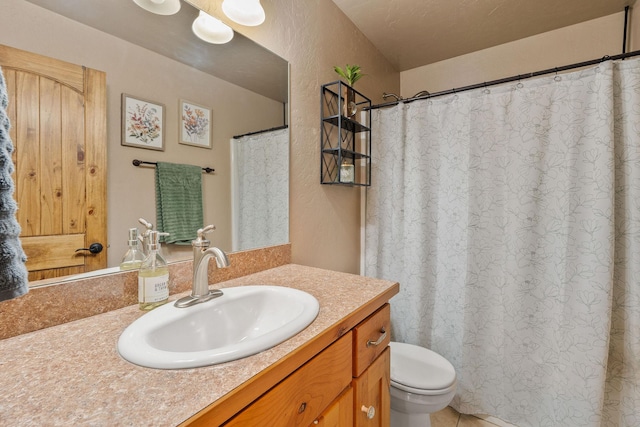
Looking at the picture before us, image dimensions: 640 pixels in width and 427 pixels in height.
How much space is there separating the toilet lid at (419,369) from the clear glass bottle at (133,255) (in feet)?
3.76

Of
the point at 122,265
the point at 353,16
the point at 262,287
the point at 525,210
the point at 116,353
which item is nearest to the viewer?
the point at 116,353

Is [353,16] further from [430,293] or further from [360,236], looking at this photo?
[430,293]

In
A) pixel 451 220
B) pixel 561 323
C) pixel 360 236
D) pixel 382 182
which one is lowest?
pixel 561 323

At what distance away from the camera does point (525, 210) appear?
144 cm

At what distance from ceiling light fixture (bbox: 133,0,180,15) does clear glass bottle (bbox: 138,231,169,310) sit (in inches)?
27.0

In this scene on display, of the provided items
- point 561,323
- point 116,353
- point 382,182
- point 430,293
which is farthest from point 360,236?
point 116,353

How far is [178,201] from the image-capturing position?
944 millimetres

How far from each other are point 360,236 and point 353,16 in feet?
4.58

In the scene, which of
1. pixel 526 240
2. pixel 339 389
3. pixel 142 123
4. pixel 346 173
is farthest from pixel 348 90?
pixel 339 389

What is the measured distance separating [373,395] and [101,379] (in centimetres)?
75

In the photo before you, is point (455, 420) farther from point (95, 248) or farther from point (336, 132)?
→ point (95, 248)

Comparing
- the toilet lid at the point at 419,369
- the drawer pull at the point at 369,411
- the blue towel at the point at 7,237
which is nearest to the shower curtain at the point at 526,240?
the toilet lid at the point at 419,369

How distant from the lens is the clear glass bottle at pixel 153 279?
2.48 ft

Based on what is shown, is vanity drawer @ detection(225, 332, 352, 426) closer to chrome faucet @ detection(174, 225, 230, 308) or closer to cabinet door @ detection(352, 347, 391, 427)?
cabinet door @ detection(352, 347, 391, 427)
